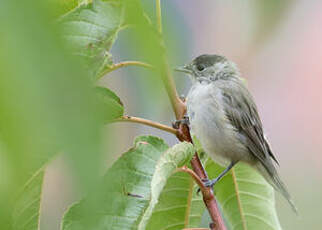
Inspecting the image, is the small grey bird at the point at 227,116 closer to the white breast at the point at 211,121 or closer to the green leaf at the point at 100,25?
the white breast at the point at 211,121

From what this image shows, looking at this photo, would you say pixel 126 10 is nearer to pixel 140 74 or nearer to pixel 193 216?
pixel 140 74

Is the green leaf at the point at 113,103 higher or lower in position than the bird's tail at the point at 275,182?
higher

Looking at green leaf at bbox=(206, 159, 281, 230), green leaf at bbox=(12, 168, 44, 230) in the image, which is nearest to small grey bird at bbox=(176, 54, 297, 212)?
green leaf at bbox=(206, 159, 281, 230)

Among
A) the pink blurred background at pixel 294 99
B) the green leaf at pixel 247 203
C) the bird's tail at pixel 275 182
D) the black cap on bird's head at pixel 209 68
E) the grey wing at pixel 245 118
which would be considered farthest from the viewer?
the pink blurred background at pixel 294 99

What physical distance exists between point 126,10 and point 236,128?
10.2 ft

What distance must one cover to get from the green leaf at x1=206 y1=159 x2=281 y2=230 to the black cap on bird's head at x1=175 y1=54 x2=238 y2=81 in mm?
1619

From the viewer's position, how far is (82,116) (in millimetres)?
430

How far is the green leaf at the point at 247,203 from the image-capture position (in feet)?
7.48

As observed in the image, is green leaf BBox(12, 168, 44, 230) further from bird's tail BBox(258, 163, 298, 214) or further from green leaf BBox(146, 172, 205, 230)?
bird's tail BBox(258, 163, 298, 214)

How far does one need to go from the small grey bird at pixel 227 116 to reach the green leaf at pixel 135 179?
57.3 inches

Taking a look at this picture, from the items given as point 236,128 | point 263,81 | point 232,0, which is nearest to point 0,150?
point 232,0

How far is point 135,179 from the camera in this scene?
5.52 feet

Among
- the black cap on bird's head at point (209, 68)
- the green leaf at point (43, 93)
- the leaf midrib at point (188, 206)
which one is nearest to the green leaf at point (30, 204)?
the leaf midrib at point (188, 206)

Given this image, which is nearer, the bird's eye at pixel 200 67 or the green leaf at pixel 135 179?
the green leaf at pixel 135 179
